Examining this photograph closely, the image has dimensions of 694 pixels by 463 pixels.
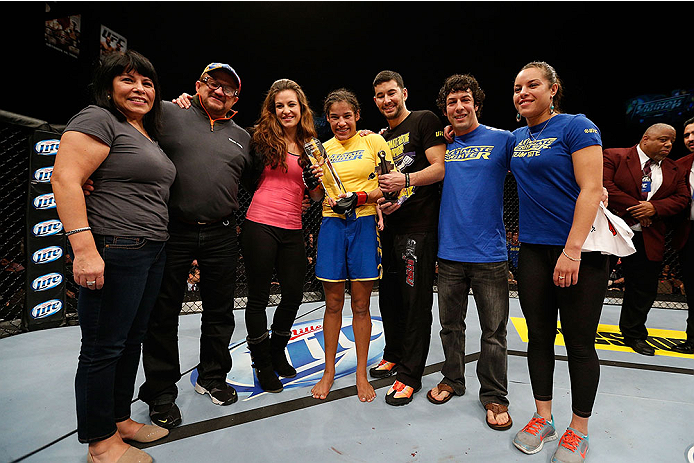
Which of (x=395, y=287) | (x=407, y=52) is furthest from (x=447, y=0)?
(x=395, y=287)

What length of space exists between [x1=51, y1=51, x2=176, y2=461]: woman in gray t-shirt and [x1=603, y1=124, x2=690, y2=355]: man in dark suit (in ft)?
10.7

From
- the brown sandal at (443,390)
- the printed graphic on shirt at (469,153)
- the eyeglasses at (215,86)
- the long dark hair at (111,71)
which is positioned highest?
the eyeglasses at (215,86)

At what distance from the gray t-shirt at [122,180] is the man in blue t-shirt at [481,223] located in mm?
1382

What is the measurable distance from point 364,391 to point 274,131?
4.95ft

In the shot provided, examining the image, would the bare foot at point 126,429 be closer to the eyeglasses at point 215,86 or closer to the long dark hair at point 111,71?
the long dark hair at point 111,71

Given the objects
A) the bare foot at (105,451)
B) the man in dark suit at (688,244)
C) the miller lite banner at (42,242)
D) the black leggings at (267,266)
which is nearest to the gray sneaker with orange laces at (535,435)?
the black leggings at (267,266)

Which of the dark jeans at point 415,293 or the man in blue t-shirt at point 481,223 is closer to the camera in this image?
the man in blue t-shirt at point 481,223

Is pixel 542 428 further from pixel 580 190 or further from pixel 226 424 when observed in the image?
pixel 226 424

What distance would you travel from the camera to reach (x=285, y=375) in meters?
2.04

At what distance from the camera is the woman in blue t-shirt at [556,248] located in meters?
1.29

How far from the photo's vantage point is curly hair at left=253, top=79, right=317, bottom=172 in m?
1.79

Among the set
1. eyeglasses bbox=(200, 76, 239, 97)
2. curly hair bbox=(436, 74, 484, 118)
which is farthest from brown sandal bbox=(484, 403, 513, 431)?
eyeglasses bbox=(200, 76, 239, 97)

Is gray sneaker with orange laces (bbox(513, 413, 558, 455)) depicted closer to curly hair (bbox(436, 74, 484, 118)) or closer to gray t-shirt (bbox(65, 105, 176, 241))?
curly hair (bbox(436, 74, 484, 118))

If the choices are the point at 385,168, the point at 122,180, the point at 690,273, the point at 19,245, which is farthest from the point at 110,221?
the point at 690,273
